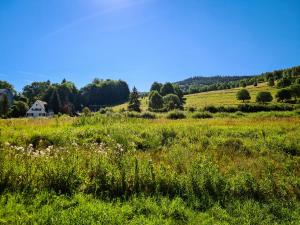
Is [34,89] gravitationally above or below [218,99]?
above

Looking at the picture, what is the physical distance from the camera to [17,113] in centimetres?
Answer: 7631

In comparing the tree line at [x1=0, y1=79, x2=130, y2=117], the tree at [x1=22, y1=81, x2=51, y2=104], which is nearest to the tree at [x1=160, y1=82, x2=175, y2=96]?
the tree line at [x1=0, y1=79, x2=130, y2=117]

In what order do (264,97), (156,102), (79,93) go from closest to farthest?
(264,97) → (156,102) → (79,93)

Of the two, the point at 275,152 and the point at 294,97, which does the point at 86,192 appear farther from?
the point at 294,97

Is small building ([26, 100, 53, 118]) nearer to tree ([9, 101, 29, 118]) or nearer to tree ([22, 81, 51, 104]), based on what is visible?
tree ([9, 101, 29, 118])

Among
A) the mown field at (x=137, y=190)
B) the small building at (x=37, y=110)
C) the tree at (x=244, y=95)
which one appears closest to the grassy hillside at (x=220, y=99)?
the tree at (x=244, y=95)

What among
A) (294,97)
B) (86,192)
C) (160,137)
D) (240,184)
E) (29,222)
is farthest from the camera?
(294,97)

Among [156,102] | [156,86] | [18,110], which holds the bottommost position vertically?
[156,102]

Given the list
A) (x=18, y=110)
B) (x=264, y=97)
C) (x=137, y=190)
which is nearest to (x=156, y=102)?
(x=264, y=97)

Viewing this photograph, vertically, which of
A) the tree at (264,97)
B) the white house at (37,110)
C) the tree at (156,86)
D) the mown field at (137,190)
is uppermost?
the tree at (156,86)

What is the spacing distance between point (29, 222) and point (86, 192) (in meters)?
1.75

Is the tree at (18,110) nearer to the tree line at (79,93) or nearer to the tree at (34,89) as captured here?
the tree line at (79,93)

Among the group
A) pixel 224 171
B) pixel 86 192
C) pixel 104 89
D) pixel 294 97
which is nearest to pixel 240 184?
pixel 224 171

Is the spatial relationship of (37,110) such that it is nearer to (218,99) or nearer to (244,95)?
(218,99)
